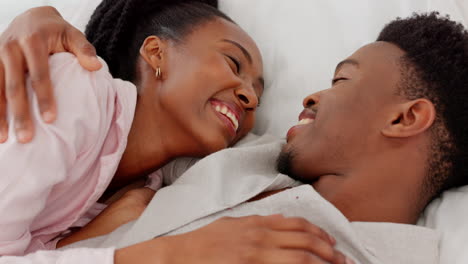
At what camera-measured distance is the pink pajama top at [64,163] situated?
0.98m

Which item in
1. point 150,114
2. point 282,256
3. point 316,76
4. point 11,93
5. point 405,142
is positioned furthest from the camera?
point 316,76

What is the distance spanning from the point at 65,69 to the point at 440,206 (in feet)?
2.87

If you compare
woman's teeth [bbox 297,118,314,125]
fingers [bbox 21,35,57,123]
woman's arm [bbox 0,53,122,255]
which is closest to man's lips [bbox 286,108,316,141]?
woman's teeth [bbox 297,118,314,125]

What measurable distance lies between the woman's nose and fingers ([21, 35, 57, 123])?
49 cm

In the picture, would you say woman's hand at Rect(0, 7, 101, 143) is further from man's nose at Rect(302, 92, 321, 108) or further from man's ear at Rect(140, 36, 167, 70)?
man's nose at Rect(302, 92, 321, 108)

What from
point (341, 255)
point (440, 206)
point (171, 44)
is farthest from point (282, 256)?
point (171, 44)

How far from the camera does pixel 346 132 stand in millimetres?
1142

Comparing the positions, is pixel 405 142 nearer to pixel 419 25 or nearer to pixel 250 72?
pixel 419 25

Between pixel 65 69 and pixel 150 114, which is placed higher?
pixel 65 69

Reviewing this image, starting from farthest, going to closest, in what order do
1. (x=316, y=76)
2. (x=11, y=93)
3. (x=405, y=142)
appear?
(x=316, y=76) < (x=405, y=142) < (x=11, y=93)

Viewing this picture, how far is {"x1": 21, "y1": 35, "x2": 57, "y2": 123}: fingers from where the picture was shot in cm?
101

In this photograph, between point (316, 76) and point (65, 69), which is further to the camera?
point (316, 76)

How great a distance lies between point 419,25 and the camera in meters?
1.25

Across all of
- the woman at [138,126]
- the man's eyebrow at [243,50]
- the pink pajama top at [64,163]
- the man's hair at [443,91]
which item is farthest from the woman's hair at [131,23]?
the man's hair at [443,91]
